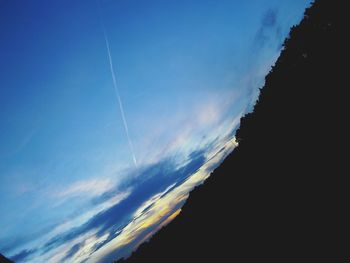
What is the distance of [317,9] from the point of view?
3216cm

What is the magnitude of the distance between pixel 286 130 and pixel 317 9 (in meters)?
18.8

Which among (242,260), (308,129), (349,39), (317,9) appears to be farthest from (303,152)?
(317,9)

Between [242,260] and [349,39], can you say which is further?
[349,39]

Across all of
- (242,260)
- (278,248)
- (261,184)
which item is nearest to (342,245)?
(278,248)

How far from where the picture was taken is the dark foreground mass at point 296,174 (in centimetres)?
1401

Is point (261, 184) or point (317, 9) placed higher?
point (317, 9)

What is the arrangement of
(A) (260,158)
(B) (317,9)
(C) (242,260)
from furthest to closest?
1. (B) (317,9)
2. (A) (260,158)
3. (C) (242,260)

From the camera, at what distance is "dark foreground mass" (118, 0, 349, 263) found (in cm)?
1401

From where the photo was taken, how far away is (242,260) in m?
17.0

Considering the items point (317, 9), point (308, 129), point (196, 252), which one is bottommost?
point (196, 252)

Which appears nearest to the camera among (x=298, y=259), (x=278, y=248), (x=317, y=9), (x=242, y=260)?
(x=298, y=259)

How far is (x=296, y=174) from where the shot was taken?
63.0 ft

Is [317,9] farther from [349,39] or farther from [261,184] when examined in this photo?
[261,184]

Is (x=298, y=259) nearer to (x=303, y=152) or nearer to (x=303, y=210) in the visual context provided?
(x=303, y=210)
